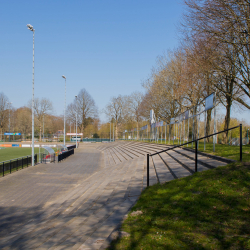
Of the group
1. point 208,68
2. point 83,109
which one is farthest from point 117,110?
point 208,68

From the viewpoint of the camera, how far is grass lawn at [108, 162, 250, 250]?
12.8 ft

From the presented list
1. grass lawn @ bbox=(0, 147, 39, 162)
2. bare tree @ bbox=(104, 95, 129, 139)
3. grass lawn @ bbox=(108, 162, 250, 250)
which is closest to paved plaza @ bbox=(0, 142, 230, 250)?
grass lawn @ bbox=(108, 162, 250, 250)

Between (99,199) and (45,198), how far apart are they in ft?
9.64

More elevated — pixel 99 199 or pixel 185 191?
pixel 185 191

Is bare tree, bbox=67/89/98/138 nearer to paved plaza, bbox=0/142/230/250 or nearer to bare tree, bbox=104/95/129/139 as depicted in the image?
bare tree, bbox=104/95/129/139

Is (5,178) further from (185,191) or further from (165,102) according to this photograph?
(165,102)

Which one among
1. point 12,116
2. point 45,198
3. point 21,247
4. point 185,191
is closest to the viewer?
point 21,247

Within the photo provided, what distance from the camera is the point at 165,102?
115 ft

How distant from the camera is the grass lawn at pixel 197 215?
12.8ft

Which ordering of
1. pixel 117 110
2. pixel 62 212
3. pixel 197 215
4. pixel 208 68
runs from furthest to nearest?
pixel 117 110 < pixel 208 68 < pixel 62 212 < pixel 197 215

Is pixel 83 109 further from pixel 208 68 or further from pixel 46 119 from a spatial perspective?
pixel 208 68

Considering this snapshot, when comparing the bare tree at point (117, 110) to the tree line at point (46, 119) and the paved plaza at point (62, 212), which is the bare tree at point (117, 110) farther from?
the paved plaza at point (62, 212)

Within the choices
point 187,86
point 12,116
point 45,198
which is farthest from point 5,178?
point 12,116

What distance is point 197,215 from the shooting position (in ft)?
16.1
